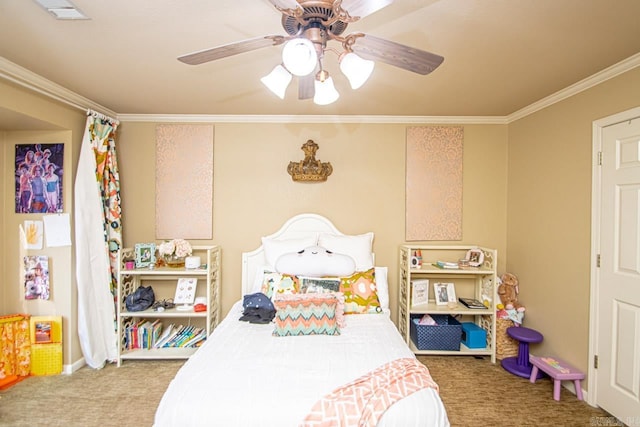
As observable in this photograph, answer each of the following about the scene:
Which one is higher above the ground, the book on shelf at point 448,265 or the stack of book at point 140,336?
the book on shelf at point 448,265

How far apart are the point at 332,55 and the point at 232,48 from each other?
949mm

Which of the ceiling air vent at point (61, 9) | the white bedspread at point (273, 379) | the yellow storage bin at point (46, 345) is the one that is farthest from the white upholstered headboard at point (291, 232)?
the ceiling air vent at point (61, 9)

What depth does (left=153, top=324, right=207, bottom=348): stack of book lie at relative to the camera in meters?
3.13

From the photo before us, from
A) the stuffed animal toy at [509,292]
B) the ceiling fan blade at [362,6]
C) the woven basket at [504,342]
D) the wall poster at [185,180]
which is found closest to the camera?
the ceiling fan blade at [362,6]

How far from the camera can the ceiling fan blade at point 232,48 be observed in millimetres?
1255

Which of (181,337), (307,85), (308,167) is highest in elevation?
(307,85)

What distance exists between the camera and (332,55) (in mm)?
2055

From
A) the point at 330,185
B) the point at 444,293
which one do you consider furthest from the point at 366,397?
the point at 330,185

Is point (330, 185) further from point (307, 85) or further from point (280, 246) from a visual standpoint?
point (307, 85)

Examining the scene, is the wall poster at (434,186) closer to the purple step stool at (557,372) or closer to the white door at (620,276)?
the white door at (620,276)

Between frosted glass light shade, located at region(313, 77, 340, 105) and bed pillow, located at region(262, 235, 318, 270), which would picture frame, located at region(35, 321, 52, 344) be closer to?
bed pillow, located at region(262, 235, 318, 270)

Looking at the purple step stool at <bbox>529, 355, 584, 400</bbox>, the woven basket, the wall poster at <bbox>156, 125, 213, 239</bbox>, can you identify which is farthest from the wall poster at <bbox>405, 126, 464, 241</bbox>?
the wall poster at <bbox>156, 125, 213, 239</bbox>

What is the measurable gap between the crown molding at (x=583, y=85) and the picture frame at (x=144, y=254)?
158 inches

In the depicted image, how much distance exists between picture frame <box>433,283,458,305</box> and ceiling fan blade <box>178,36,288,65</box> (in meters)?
2.89
